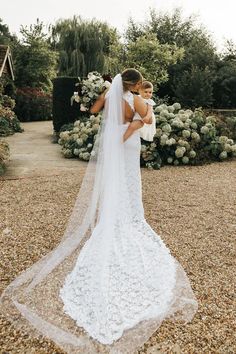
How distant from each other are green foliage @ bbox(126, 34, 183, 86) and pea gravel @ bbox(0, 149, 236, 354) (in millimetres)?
10546

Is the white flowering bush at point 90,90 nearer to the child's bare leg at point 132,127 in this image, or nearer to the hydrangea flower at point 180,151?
the hydrangea flower at point 180,151

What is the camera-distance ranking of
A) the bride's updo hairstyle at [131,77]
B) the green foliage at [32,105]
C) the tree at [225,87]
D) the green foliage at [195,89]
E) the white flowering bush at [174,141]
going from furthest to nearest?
the green foliage at [32,105] → the tree at [225,87] → the green foliage at [195,89] → the white flowering bush at [174,141] → the bride's updo hairstyle at [131,77]

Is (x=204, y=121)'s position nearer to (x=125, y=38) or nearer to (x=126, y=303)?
(x=126, y=303)

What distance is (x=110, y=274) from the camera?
3.25 metres

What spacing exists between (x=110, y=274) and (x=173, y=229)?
1.88 m

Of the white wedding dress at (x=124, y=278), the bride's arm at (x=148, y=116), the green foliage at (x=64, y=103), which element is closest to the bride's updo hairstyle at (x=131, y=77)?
the white wedding dress at (x=124, y=278)

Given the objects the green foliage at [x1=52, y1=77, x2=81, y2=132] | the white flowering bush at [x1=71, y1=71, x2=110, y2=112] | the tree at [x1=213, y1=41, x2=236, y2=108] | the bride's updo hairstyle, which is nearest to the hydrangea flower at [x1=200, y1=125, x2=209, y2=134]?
the white flowering bush at [x1=71, y1=71, x2=110, y2=112]

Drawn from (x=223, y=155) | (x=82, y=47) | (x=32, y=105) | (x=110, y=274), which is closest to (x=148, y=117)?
(x=110, y=274)

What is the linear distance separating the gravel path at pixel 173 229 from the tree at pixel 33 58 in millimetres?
15375

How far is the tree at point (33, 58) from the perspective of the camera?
22719 millimetres

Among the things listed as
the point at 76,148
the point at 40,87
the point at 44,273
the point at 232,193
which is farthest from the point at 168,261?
the point at 40,87

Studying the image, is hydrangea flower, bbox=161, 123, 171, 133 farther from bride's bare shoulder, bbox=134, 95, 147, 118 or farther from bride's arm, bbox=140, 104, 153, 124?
bride's bare shoulder, bbox=134, 95, 147, 118

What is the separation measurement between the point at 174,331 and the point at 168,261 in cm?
99

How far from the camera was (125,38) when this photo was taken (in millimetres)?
32094
